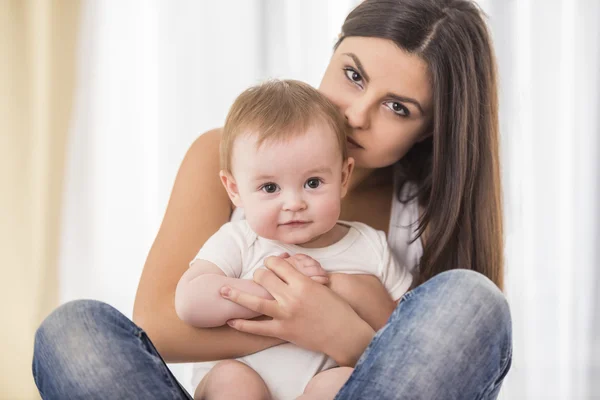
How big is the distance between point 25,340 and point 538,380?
1725 millimetres

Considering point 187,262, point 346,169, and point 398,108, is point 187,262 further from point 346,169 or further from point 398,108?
point 398,108

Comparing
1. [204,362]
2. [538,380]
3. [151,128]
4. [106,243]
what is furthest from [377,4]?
[538,380]

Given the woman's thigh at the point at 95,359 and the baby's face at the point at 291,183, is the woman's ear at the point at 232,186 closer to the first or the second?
the baby's face at the point at 291,183

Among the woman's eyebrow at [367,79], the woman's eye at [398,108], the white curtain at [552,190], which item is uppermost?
the woman's eyebrow at [367,79]

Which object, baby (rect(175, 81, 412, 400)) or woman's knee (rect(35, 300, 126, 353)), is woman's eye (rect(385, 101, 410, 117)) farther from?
woman's knee (rect(35, 300, 126, 353))

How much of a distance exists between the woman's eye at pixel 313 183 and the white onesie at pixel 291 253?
124 mm

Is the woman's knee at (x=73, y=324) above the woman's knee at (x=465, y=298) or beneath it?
beneath

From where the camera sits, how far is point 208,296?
1.17 metres

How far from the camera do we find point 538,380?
2.45 metres

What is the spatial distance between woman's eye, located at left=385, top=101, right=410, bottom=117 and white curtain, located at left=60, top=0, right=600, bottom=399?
3.37ft

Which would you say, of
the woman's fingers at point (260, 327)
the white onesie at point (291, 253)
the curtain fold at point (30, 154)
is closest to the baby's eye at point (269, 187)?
the white onesie at point (291, 253)

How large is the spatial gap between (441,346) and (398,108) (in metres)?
0.59

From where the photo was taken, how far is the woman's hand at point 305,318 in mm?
1161

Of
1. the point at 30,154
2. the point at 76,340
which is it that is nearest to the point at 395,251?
the point at 76,340
